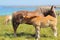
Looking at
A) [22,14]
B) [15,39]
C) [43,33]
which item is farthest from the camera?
[43,33]

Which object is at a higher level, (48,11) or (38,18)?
(48,11)

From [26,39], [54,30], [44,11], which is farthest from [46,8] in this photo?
[26,39]

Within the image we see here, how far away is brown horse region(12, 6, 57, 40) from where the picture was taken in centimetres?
1040

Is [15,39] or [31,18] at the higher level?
[31,18]

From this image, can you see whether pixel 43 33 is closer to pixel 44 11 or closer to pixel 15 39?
pixel 44 11

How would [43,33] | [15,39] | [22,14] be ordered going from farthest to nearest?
1. [43,33]
2. [22,14]
3. [15,39]

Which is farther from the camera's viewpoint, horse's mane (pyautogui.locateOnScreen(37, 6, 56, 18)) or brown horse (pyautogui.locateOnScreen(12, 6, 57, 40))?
horse's mane (pyautogui.locateOnScreen(37, 6, 56, 18))

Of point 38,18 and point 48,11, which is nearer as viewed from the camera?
point 38,18

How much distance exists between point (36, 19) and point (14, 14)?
143cm

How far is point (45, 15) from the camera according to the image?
452 inches

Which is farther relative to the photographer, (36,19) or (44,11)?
(44,11)

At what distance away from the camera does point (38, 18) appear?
10.5 metres

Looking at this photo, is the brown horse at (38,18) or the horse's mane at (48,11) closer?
the brown horse at (38,18)

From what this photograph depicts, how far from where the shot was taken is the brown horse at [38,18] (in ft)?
34.1
